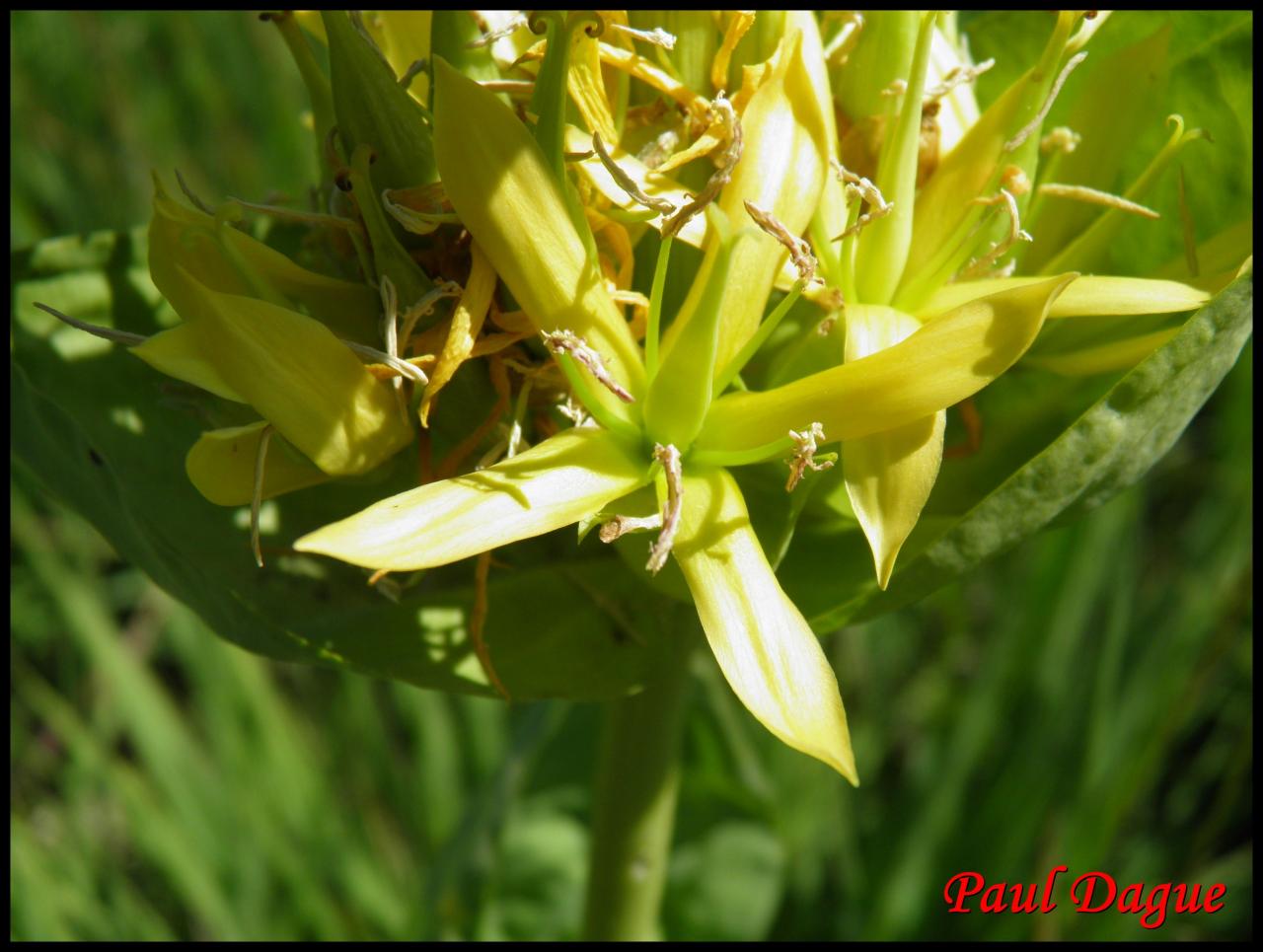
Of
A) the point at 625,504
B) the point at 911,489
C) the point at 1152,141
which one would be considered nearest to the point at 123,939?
the point at 625,504

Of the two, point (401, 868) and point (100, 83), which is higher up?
point (100, 83)

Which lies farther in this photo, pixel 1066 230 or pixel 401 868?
pixel 401 868

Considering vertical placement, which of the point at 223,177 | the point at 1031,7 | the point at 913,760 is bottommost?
the point at 913,760

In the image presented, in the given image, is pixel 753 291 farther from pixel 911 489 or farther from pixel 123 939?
pixel 123 939

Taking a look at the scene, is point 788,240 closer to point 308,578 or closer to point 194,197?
point 194,197

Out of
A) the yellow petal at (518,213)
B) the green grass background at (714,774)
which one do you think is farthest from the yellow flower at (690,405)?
the green grass background at (714,774)

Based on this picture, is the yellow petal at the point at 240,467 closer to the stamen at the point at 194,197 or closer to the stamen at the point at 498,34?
the stamen at the point at 194,197
